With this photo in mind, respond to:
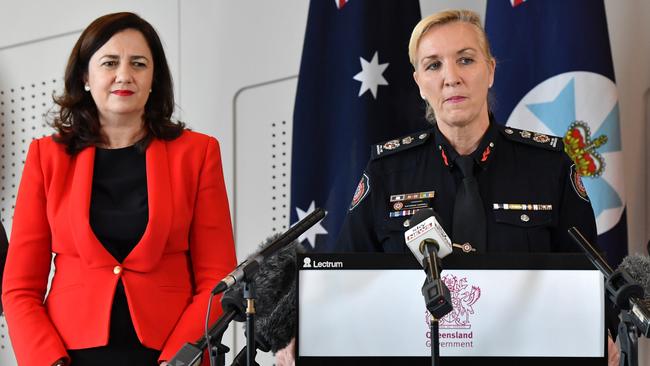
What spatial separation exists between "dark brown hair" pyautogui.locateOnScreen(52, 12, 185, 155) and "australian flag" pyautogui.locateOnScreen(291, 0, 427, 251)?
3.16ft

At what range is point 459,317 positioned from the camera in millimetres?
1487

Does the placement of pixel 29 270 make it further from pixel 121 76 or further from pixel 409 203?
pixel 409 203

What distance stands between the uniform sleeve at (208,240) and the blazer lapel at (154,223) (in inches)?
3.7

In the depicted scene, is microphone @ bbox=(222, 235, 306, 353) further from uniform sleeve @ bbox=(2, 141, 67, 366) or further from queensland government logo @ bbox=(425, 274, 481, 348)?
uniform sleeve @ bbox=(2, 141, 67, 366)

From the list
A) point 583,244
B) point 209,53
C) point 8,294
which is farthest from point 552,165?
point 209,53

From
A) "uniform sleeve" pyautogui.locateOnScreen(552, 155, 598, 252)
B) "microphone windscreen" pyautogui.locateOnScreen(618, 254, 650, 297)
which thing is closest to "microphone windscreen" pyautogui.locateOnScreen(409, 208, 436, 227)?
"microphone windscreen" pyautogui.locateOnScreen(618, 254, 650, 297)

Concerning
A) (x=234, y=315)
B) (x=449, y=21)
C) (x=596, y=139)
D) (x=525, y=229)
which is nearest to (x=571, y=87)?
(x=596, y=139)

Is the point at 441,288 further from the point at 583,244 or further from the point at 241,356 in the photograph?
the point at 241,356

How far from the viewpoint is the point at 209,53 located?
3811 millimetres

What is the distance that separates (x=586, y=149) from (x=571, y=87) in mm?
213

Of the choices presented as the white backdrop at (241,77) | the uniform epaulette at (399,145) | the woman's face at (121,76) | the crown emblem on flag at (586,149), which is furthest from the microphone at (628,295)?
the white backdrop at (241,77)

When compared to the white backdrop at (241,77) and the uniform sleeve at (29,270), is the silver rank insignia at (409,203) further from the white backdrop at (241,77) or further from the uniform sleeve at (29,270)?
the white backdrop at (241,77)

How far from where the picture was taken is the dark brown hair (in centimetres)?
→ 213

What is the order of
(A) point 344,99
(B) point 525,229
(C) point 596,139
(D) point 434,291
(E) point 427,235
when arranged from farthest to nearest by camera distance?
1. (A) point 344,99
2. (C) point 596,139
3. (B) point 525,229
4. (E) point 427,235
5. (D) point 434,291
